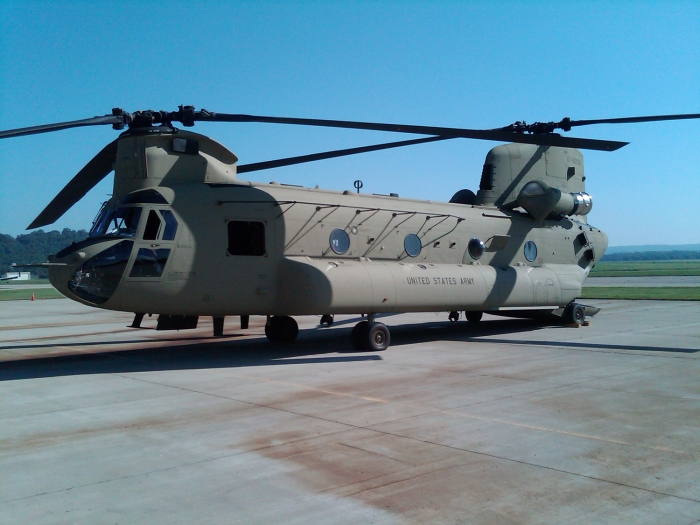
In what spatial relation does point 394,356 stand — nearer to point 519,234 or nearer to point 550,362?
point 550,362

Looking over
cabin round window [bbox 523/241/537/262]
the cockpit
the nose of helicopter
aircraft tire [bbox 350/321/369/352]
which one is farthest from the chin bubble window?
cabin round window [bbox 523/241/537/262]

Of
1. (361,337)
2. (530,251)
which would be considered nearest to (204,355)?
(361,337)

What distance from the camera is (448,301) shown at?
15.4m

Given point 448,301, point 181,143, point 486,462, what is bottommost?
point 486,462

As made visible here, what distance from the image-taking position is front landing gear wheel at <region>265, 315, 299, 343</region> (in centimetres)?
1560

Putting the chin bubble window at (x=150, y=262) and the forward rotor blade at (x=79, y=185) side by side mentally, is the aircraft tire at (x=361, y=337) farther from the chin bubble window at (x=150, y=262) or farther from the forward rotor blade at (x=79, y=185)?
the forward rotor blade at (x=79, y=185)

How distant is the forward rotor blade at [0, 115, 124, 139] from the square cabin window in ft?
9.67

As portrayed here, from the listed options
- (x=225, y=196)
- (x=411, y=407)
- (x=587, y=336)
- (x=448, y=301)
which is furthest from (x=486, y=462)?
(x=587, y=336)

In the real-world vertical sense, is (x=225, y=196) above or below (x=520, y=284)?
above

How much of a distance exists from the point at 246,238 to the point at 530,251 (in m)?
9.21

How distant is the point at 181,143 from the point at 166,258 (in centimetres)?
248

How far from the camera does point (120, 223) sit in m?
11.8

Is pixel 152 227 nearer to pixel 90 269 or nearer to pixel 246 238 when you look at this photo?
pixel 90 269

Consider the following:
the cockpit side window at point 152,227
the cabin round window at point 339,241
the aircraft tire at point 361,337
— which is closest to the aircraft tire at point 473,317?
the aircraft tire at point 361,337
